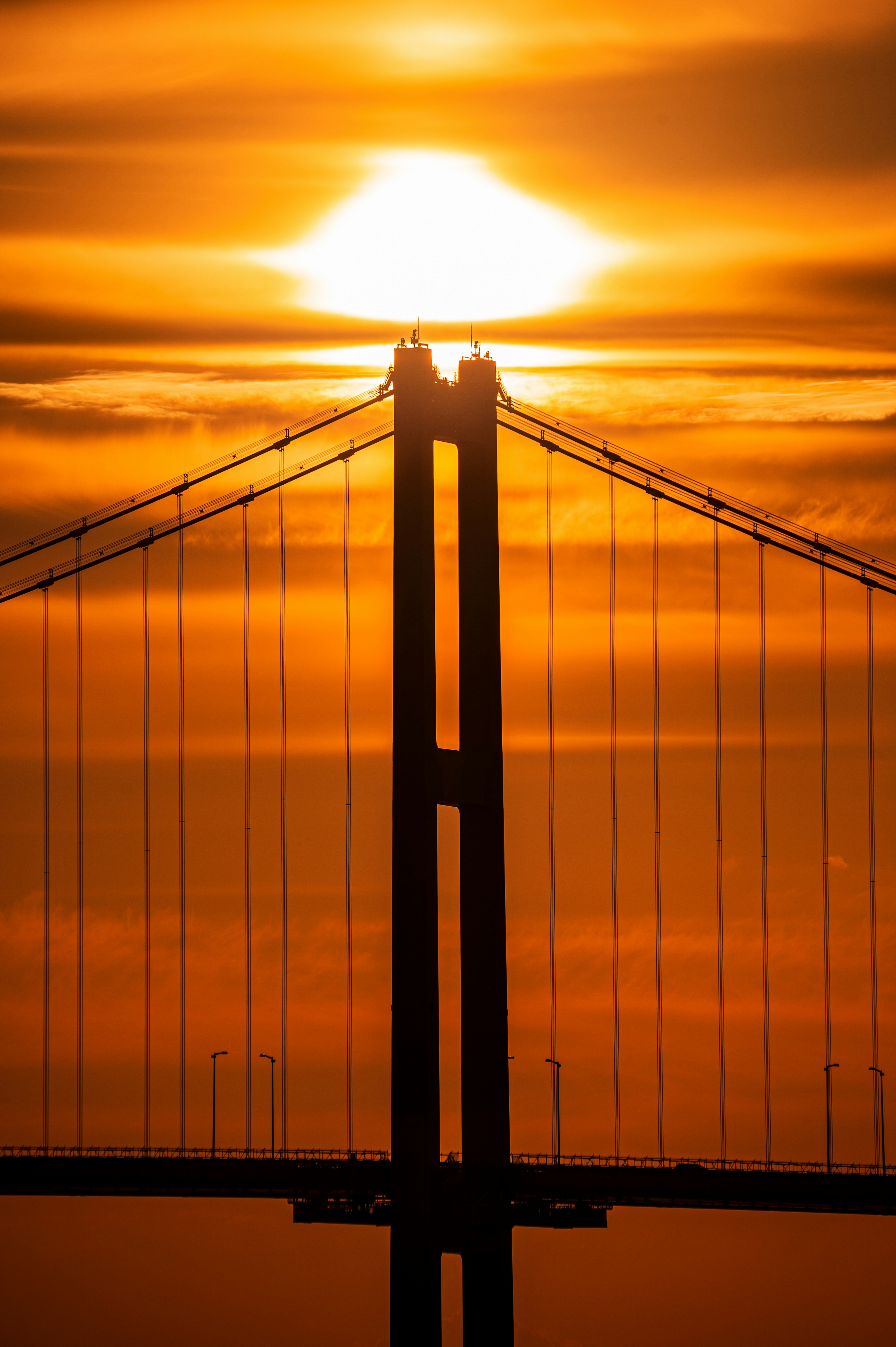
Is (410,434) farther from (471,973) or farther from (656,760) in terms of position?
(656,760)

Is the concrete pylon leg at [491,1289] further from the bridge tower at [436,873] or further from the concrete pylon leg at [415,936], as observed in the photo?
the concrete pylon leg at [415,936]

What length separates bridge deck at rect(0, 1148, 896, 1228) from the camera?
63.1 m

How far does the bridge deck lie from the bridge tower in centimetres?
161

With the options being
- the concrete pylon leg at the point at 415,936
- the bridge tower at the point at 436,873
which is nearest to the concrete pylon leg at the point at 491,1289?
the bridge tower at the point at 436,873

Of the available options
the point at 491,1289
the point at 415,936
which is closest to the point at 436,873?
the point at 415,936

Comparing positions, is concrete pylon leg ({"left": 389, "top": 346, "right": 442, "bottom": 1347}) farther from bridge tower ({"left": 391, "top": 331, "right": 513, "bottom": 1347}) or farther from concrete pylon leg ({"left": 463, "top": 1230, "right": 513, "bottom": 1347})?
concrete pylon leg ({"left": 463, "top": 1230, "right": 513, "bottom": 1347})

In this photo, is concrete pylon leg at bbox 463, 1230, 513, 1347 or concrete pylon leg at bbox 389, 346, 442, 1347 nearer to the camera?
concrete pylon leg at bbox 389, 346, 442, 1347

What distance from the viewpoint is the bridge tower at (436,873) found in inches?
2235

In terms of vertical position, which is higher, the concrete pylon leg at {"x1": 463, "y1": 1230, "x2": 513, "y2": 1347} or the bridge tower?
the bridge tower

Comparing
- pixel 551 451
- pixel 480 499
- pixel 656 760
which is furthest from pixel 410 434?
pixel 656 760

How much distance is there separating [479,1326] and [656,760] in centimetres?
2760

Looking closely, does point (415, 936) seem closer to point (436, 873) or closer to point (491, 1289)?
point (436, 873)

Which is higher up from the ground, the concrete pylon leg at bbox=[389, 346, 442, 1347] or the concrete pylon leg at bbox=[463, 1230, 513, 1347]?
the concrete pylon leg at bbox=[389, 346, 442, 1347]

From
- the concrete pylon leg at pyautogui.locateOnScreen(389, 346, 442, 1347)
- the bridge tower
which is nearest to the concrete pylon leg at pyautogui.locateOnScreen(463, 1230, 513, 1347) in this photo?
the bridge tower
